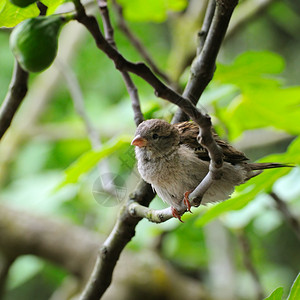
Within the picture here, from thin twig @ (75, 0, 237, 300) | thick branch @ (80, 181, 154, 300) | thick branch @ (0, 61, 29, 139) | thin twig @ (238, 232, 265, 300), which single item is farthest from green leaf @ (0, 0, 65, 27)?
thin twig @ (238, 232, 265, 300)

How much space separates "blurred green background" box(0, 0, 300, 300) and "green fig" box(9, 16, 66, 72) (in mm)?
467

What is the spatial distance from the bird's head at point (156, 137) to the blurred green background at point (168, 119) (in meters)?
0.07

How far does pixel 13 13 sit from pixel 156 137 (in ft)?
1.87

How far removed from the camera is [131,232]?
1256 millimetres

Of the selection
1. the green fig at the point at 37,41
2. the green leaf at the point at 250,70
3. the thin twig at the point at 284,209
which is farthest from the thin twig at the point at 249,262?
the green fig at the point at 37,41

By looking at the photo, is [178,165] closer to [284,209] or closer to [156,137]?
[156,137]

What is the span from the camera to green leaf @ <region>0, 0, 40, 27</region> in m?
0.87

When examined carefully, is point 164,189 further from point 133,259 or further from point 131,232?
point 133,259

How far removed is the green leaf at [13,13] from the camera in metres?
0.87

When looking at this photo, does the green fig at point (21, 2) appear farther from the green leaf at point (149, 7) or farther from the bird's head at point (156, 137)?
the green leaf at point (149, 7)

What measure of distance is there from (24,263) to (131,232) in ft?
7.78

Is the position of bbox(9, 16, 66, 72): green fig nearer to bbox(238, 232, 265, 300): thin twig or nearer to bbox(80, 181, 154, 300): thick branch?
bbox(80, 181, 154, 300): thick branch

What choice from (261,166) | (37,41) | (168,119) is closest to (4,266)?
(168,119)

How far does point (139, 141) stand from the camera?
1.32 meters
